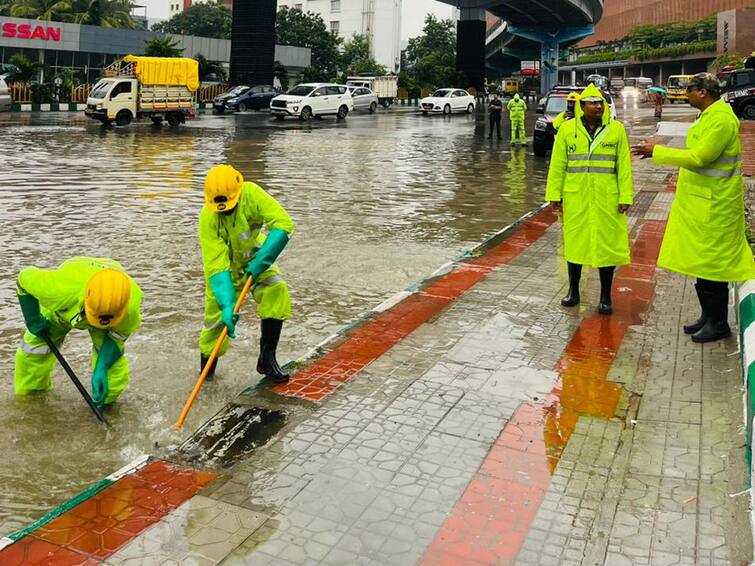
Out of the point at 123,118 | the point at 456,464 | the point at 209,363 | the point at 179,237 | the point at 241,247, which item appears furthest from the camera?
the point at 123,118

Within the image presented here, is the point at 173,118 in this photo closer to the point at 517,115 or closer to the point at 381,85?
the point at 517,115

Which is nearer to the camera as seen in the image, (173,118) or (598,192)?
(598,192)

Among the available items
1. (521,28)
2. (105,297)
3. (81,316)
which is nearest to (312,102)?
(81,316)

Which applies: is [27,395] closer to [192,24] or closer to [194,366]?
[194,366]

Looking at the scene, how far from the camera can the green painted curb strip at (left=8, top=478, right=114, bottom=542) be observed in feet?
10.1

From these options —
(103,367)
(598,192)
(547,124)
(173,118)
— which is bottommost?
(103,367)

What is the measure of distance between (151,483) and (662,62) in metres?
95.7

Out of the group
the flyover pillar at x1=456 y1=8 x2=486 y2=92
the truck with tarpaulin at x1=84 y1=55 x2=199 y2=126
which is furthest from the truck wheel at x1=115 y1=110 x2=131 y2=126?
the flyover pillar at x1=456 y1=8 x2=486 y2=92

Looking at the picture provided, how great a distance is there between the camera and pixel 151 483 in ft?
11.5

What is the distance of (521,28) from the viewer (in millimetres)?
76750

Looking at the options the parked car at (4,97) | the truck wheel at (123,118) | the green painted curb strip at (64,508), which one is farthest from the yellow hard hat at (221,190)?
the parked car at (4,97)

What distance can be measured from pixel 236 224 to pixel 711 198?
3.00 m

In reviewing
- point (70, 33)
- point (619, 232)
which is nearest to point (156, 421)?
point (619, 232)

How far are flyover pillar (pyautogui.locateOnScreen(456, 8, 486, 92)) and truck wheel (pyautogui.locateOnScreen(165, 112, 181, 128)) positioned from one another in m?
29.3
